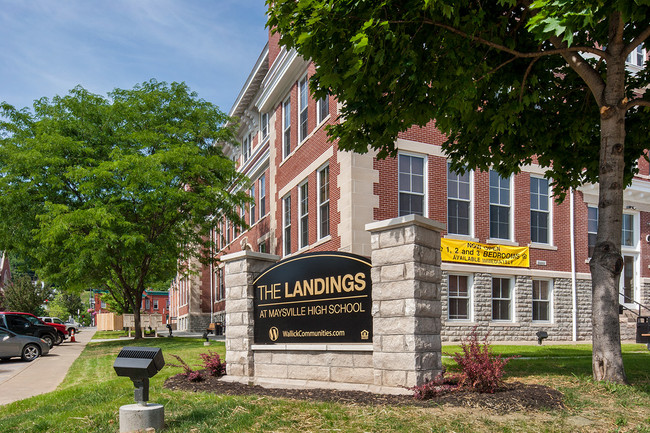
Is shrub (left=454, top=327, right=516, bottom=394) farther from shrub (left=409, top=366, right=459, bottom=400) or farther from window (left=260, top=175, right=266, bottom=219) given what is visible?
window (left=260, top=175, right=266, bottom=219)

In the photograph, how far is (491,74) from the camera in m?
9.50

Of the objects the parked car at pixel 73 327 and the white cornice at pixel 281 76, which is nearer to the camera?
the white cornice at pixel 281 76

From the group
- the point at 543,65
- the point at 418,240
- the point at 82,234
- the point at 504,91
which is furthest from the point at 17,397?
the point at 82,234

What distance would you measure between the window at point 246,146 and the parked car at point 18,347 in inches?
705

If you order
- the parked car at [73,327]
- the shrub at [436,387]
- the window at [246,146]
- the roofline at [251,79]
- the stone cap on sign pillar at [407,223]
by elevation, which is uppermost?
the roofline at [251,79]

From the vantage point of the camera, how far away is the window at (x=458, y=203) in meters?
20.1

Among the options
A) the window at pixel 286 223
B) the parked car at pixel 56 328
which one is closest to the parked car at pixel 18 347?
the parked car at pixel 56 328

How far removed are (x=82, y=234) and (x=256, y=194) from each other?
10.6 metres

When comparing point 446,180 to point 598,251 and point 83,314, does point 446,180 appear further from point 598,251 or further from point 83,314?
point 83,314

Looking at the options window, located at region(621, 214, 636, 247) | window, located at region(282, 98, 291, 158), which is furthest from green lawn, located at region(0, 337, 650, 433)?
window, located at region(621, 214, 636, 247)

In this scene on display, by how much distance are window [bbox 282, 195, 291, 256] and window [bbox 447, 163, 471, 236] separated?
23.9 ft

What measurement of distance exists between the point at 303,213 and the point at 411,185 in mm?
5066

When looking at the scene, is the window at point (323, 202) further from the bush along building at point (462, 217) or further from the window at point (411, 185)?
the window at point (411, 185)

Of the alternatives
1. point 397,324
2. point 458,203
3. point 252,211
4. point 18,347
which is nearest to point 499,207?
point 458,203
